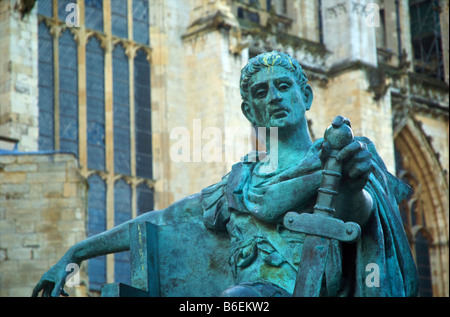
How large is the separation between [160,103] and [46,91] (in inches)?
105

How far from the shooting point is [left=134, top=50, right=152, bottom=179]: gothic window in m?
21.7

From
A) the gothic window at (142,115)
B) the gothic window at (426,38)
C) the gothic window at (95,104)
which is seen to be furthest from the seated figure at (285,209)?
the gothic window at (426,38)

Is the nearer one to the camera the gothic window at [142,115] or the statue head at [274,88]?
the statue head at [274,88]

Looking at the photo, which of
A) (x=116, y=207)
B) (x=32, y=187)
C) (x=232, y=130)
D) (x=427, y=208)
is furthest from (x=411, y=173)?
(x=32, y=187)

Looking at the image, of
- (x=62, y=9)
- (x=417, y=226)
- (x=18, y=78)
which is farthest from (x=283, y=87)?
(x=417, y=226)

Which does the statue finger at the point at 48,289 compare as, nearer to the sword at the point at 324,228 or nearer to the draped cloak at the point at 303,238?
the draped cloak at the point at 303,238

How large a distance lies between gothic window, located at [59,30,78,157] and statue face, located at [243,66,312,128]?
1664 cm

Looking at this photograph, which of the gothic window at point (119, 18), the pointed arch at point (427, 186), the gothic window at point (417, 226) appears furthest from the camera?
the pointed arch at point (427, 186)

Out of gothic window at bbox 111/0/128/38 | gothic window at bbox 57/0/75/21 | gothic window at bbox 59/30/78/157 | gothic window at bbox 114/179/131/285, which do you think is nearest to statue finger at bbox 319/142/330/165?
gothic window at bbox 114/179/131/285

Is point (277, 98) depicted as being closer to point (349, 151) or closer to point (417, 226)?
point (349, 151)

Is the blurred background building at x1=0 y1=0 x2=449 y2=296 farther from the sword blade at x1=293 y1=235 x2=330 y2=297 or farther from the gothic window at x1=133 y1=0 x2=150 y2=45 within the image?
the sword blade at x1=293 y1=235 x2=330 y2=297

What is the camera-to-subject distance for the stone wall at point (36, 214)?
46.8ft

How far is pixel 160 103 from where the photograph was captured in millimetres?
22234

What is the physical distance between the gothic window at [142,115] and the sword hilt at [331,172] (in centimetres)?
1827
